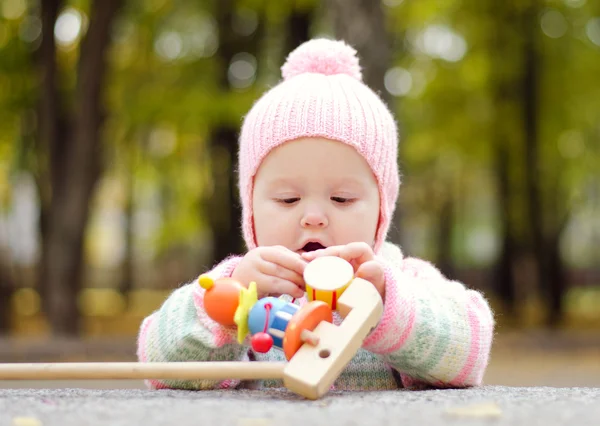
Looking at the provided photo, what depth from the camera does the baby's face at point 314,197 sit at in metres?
2.20

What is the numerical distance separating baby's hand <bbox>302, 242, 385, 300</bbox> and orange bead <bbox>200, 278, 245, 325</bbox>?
0.24m

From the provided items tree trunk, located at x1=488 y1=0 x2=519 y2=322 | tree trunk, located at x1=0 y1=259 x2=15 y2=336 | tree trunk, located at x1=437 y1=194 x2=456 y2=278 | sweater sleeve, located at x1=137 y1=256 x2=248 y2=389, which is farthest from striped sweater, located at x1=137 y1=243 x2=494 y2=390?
tree trunk, located at x1=437 y1=194 x2=456 y2=278

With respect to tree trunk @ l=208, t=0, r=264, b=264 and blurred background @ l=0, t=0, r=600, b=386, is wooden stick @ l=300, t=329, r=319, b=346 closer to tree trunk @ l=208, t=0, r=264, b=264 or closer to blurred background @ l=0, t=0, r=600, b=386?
blurred background @ l=0, t=0, r=600, b=386

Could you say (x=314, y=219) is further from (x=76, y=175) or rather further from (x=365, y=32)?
(x=76, y=175)

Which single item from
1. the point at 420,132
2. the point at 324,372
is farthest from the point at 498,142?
the point at 324,372

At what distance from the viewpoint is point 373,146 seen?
2.38 metres

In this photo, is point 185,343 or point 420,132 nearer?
point 185,343

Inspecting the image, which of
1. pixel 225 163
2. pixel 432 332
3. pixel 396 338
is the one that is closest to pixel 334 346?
pixel 396 338

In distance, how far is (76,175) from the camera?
949 cm

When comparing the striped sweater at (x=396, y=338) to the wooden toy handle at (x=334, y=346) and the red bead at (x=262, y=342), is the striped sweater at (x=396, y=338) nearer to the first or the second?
the wooden toy handle at (x=334, y=346)

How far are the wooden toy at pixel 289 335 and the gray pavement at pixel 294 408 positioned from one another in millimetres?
55

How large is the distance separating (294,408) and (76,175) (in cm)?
830

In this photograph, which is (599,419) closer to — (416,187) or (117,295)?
(416,187)

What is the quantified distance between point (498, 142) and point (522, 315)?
12.2 feet
